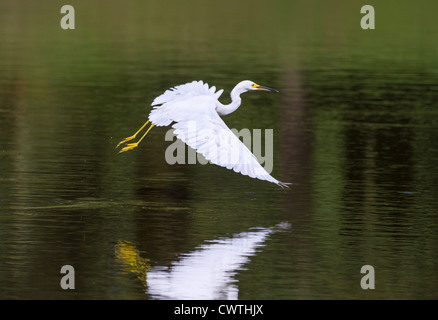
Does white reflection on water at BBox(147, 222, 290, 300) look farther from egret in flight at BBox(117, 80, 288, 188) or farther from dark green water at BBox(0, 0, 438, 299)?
egret in flight at BBox(117, 80, 288, 188)

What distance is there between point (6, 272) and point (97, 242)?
5.58 ft

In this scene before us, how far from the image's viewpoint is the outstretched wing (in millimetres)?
14523

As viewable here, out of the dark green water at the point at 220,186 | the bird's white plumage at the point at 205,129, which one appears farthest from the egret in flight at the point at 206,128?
the dark green water at the point at 220,186

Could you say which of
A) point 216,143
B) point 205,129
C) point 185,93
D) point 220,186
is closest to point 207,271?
point 216,143

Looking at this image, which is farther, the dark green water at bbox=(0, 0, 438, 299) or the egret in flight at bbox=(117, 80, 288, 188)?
the egret in flight at bbox=(117, 80, 288, 188)

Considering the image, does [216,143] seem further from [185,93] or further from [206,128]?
[185,93]

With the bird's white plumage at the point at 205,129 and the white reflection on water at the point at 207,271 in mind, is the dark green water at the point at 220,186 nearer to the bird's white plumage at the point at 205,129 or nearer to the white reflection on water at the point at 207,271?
the white reflection on water at the point at 207,271

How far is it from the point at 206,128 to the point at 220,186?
2366mm

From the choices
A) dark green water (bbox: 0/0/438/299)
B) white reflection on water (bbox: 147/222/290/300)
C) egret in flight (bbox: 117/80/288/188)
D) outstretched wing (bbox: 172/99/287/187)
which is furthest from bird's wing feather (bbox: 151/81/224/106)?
white reflection on water (bbox: 147/222/290/300)

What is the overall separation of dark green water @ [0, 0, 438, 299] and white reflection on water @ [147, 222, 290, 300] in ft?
0.11

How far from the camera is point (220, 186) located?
1781cm

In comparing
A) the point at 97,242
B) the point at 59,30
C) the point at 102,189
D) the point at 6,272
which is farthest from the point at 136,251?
the point at 59,30
